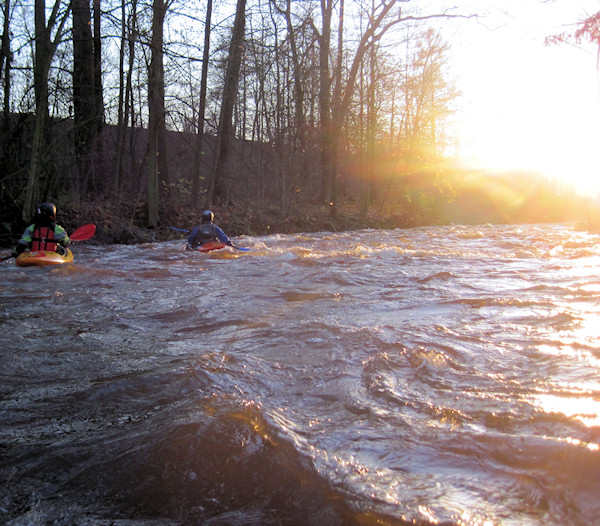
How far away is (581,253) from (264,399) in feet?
32.4

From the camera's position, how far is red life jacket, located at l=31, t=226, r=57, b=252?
8.34 metres

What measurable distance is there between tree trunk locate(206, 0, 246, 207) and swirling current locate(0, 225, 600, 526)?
10.8 m

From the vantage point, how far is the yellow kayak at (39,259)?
8055 millimetres

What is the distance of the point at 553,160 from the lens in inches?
1152

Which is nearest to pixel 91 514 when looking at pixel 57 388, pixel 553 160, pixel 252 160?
pixel 57 388

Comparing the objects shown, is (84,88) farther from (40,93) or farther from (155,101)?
(40,93)

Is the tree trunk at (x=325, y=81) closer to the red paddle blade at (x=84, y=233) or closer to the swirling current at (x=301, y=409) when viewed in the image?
the red paddle blade at (x=84, y=233)

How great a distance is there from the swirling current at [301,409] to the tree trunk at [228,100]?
10776 mm

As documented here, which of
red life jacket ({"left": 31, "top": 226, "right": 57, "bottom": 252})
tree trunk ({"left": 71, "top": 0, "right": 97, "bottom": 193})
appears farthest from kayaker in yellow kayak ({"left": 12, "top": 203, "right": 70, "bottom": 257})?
tree trunk ({"left": 71, "top": 0, "right": 97, "bottom": 193})

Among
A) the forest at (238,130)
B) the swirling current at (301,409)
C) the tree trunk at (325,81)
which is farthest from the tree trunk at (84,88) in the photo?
the swirling current at (301,409)

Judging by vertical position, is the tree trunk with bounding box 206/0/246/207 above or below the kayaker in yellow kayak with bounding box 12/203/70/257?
above

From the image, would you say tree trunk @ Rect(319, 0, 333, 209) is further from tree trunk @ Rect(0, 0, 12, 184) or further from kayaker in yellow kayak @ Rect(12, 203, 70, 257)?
kayaker in yellow kayak @ Rect(12, 203, 70, 257)

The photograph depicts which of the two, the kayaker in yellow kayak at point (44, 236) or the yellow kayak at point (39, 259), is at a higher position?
the kayaker in yellow kayak at point (44, 236)

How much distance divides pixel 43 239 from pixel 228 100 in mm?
9818
